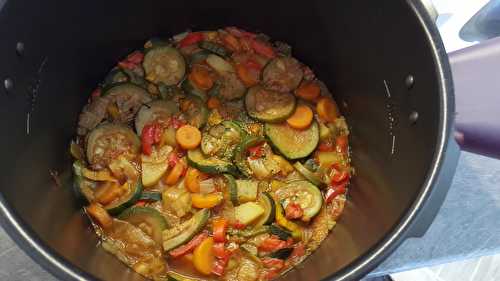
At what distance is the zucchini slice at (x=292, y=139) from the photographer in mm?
2125

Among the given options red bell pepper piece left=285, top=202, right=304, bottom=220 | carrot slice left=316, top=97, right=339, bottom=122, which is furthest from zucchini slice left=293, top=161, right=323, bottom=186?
carrot slice left=316, top=97, right=339, bottom=122

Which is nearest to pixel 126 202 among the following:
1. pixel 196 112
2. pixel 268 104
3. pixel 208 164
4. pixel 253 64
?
pixel 208 164

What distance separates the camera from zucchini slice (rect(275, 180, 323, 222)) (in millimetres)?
2027

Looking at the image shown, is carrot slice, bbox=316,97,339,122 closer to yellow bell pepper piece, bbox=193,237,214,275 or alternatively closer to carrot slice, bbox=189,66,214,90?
carrot slice, bbox=189,66,214,90

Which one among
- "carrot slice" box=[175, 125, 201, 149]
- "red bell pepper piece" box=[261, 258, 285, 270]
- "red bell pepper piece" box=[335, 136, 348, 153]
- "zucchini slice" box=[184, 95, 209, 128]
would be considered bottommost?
"red bell pepper piece" box=[261, 258, 285, 270]

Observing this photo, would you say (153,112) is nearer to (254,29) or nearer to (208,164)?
(208,164)

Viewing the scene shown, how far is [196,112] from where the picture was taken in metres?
2.17

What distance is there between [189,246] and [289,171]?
484 millimetres

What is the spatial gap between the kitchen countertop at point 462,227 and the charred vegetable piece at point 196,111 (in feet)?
2.82

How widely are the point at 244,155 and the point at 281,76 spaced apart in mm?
388

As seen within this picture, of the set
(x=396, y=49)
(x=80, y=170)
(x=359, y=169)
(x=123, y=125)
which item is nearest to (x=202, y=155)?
(x=123, y=125)

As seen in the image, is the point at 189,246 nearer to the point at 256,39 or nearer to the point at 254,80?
the point at 254,80

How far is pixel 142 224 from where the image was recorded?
198cm

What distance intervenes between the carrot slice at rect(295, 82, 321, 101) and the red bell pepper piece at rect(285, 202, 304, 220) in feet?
1.57
